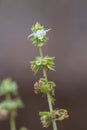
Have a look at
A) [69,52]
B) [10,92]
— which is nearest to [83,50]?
[69,52]

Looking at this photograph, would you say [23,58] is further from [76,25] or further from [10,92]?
[10,92]

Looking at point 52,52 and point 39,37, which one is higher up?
point 52,52

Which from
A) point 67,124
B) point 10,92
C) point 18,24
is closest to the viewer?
point 10,92

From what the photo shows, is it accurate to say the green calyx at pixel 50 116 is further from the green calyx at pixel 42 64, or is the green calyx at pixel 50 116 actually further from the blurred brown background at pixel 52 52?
the blurred brown background at pixel 52 52

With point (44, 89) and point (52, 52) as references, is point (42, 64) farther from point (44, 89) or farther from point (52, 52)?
point (52, 52)

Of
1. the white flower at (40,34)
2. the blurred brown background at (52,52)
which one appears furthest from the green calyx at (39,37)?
the blurred brown background at (52,52)

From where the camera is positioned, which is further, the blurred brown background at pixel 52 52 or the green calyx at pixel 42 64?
the blurred brown background at pixel 52 52

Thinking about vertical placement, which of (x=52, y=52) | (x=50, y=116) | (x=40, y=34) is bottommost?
(x=50, y=116)

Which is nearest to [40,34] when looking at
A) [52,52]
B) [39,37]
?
[39,37]

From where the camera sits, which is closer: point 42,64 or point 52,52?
point 42,64
